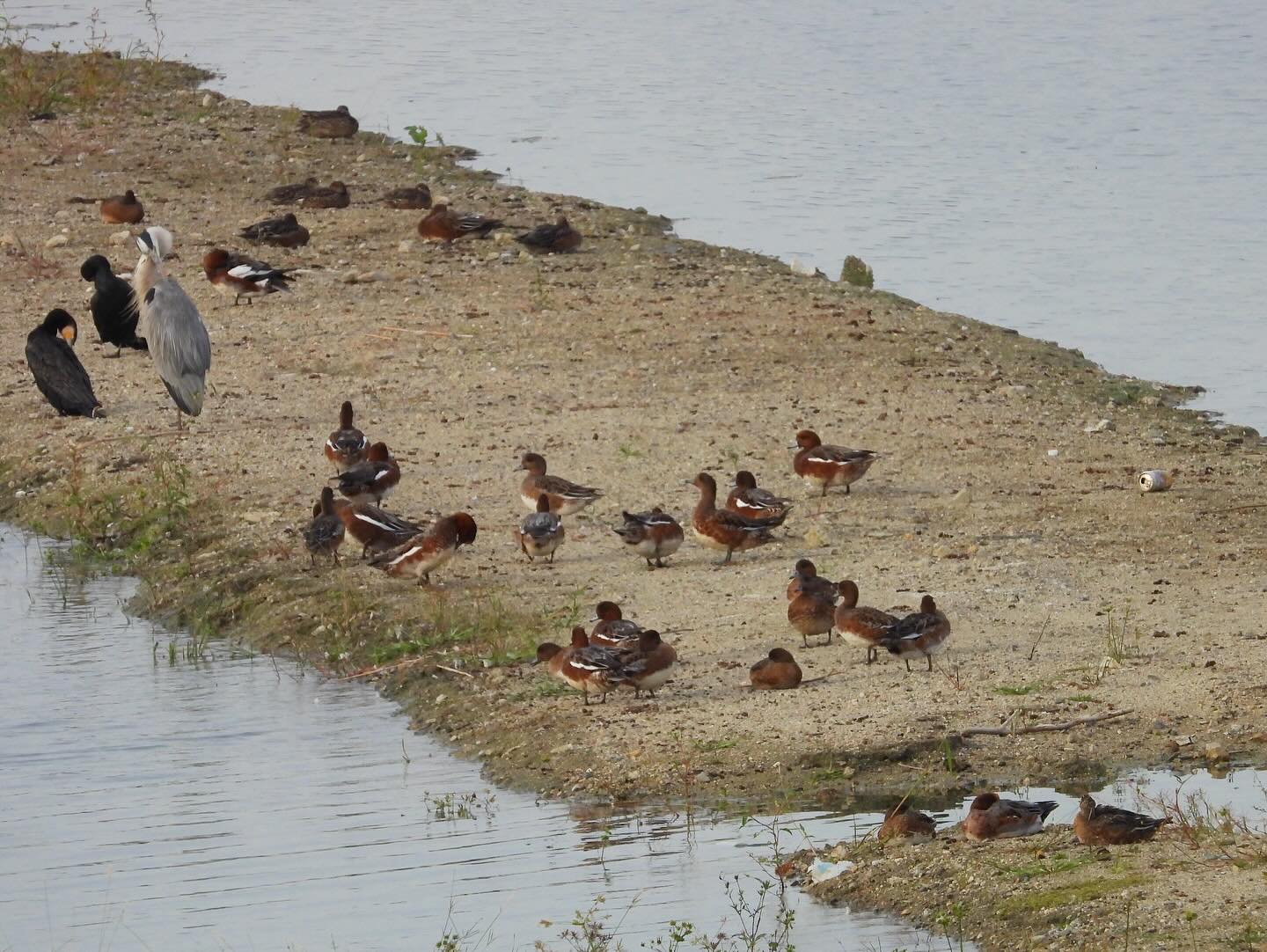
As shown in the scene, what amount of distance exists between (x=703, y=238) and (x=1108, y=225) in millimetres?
5063

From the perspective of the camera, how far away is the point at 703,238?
23.2m

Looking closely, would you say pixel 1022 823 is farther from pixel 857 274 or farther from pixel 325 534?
pixel 857 274

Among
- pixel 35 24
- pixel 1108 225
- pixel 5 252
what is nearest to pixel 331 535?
pixel 5 252

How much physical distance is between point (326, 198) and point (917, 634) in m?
13.0

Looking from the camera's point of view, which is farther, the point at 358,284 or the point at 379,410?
the point at 358,284

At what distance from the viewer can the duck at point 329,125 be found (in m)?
26.1

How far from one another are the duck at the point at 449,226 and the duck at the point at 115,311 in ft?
12.0

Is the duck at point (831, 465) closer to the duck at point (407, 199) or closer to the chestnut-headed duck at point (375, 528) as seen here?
the chestnut-headed duck at point (375, 528)

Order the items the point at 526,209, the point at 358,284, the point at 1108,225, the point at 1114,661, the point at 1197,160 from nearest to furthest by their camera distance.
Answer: the point at 1114,661, the point at 358,284, the point at 526,209, the point at 1108,225, the point at 1197,160

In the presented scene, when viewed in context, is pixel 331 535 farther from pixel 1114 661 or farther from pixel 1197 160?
pixel 1197 160

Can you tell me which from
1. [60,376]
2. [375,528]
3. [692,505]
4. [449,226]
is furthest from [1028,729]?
[449,226]

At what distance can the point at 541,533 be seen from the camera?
484 inches

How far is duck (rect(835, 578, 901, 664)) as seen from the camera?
10.4 m

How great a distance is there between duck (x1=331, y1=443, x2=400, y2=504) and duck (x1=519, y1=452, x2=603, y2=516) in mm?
829
